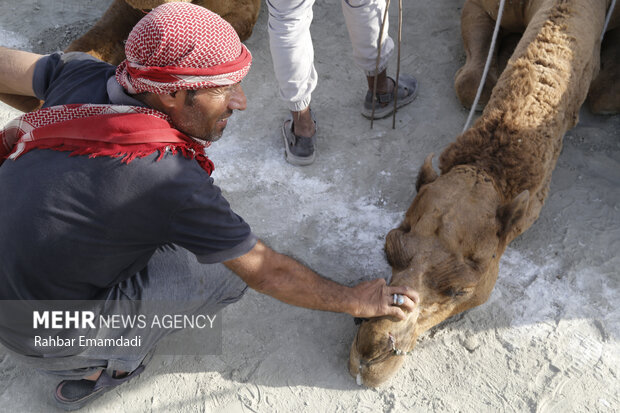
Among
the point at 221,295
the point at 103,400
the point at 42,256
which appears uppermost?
the point at 42,256

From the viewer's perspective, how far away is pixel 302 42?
416 cm

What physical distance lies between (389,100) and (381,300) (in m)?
2.83

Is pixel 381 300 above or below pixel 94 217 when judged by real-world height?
below

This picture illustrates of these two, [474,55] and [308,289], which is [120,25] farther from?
[308,289]

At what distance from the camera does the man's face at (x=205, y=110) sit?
99.3 inches

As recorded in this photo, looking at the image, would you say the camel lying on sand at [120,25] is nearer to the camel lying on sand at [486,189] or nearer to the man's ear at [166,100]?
the camel lying on sand at [486,189]

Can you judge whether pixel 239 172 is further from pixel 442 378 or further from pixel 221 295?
pixel 442 378

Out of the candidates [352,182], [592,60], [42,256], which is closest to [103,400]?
[42,256]

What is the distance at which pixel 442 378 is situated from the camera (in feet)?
11.0

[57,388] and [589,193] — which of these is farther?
[589,193]

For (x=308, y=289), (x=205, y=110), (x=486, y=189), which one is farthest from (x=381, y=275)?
(x=205, y=110)

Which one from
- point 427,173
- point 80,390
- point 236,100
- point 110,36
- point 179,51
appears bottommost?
point 80,390

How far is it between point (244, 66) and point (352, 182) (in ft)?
7.08

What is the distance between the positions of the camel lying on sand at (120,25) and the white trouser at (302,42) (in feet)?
5.44
